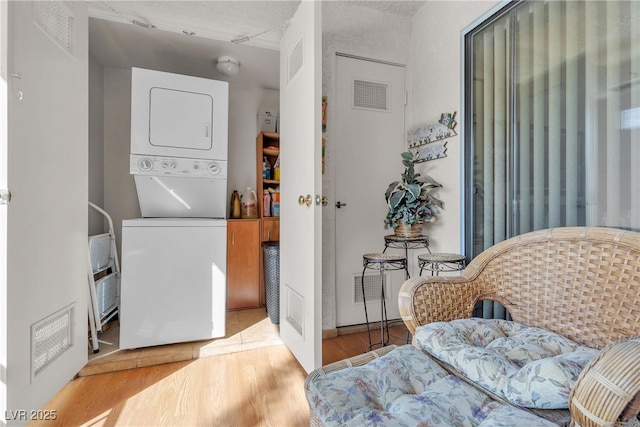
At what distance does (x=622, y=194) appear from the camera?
1199mm

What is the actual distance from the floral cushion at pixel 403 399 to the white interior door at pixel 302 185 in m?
0.73

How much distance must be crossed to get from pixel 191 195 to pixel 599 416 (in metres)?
2.39

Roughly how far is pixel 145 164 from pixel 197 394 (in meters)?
1.52

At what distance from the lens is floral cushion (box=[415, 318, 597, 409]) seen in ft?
2.48

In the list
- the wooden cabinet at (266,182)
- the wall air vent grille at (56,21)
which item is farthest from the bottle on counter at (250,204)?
the wall air vent grille at (56,21)

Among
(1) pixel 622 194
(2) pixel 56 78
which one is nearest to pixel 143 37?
(2) pixel 56 78

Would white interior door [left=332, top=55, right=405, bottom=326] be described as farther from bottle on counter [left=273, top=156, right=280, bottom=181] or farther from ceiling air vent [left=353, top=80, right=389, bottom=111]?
bottle on counter [left=273, top=156, right=280, bottom=181]

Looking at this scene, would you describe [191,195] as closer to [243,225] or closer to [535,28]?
[243,225]

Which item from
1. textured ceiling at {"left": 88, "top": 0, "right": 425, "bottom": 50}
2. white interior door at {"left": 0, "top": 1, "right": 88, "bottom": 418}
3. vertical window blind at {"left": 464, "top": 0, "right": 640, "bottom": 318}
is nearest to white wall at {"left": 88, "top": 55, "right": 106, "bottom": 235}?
textured ceiling at {"left": 88, "top": 0, "right": 425, "bottom": 50}

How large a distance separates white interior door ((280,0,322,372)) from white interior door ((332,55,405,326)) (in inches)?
16.9

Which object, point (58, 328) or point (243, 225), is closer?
point (58, 328)

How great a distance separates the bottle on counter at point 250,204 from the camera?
A: 124 inches

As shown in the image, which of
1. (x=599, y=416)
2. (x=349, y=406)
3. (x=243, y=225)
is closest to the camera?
(x=599, y=416)

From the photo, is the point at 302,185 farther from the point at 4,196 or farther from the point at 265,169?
the point at 265,169
